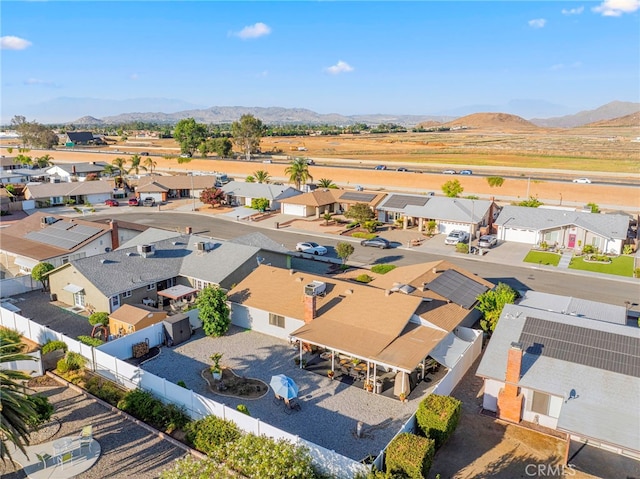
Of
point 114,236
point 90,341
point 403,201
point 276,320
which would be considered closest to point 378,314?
point 276,320

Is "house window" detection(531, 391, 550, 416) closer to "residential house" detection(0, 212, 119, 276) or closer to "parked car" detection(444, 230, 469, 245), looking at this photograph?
"parked car" detection(444, 230, 469, 245)

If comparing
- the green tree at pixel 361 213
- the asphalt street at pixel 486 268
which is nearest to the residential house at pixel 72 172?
the asphalt street at pixel 486 268

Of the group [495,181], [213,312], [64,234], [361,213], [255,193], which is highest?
[495,181]

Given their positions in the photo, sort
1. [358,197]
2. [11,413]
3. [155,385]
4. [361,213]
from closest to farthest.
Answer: [11,413]
[155,385]
[361,213]
[358,197]

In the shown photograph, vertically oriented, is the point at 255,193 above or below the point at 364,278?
above

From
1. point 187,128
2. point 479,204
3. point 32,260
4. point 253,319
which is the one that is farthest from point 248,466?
point 187,128

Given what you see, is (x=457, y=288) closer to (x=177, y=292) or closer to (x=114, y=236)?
(x=177, y=292)

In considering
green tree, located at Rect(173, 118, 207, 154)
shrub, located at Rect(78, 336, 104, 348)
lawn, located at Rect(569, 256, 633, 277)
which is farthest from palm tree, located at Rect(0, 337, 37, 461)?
green tree, located at Rect(173, 118, 207, 154)
